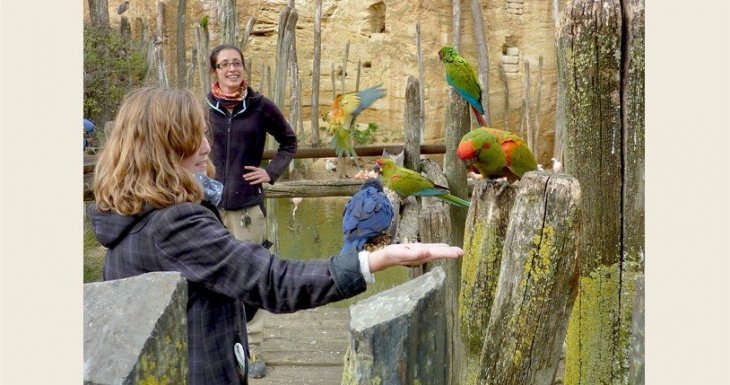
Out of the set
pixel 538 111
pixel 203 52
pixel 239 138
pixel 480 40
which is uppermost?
pixel 480 40

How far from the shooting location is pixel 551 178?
1.95 m

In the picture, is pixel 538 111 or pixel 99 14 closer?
pixel 99 14

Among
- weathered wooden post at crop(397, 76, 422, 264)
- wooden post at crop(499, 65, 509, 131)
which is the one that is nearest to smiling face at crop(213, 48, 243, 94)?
weathered wooden post at crop(397, 76, 422, 264)

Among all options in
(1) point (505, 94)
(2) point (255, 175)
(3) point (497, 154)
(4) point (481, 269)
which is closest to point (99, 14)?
(1) point (505, 94)

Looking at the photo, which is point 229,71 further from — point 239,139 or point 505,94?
point 505,94

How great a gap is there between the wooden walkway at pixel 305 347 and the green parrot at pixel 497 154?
1415mm

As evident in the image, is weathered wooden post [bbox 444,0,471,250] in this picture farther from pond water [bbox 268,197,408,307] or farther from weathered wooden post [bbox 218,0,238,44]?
pond water [bbox 268,197,408,307]

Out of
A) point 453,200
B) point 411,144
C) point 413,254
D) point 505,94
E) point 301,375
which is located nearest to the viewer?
point 413,254

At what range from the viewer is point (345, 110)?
5.48 meters

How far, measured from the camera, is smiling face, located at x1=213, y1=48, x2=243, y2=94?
4.00 meters

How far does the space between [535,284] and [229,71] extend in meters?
2.41

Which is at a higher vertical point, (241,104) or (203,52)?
(203,52)

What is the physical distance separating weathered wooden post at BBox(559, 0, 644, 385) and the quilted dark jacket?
103cm

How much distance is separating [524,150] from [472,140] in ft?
0.75
